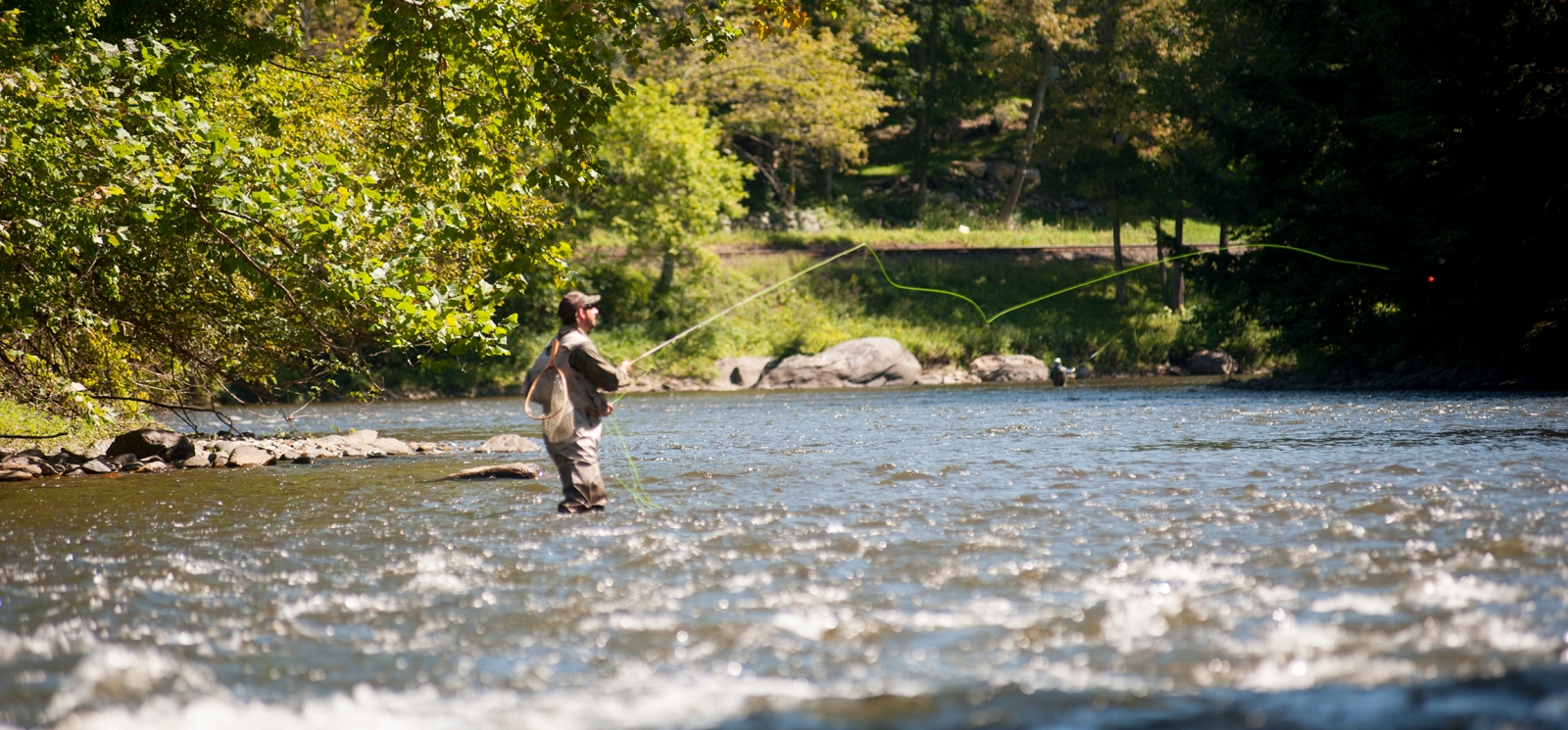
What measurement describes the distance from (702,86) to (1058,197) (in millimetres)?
20807

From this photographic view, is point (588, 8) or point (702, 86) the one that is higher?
point (702, 86)

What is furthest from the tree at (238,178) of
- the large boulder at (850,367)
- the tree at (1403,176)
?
the large boulder at (850,367)

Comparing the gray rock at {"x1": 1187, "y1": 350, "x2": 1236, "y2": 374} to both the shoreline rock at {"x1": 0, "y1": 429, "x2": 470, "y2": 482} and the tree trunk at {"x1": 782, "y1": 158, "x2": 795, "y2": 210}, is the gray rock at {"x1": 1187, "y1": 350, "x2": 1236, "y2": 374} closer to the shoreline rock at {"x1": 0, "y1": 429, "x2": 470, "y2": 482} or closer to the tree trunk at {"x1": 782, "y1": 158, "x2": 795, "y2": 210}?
the tree trunk at {"x1": 782, "y1": 158, "x2": 795, "y2": 210}

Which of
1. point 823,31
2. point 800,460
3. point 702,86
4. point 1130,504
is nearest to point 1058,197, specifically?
point 823,31

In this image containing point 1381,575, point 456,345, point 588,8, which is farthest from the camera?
point 456,345

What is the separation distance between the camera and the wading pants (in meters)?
9.60

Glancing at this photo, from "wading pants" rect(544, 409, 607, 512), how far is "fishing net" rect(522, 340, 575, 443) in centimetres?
5

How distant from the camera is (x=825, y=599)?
21.0 feet

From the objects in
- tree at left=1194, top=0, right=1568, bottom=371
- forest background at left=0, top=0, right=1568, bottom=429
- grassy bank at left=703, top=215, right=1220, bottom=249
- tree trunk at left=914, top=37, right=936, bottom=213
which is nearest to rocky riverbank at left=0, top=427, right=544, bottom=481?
forest background at left=0, top=0, right=1568, bottom=429

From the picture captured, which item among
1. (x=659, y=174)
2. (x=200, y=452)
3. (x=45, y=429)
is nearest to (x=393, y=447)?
(x=200, y=452)

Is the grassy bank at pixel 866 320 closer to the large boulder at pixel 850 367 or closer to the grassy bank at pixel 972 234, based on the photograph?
the large boulder at pixel 850 367

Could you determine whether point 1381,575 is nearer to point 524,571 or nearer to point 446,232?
point 524,571

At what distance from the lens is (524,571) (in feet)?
24.1

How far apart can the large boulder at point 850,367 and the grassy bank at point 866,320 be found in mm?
1405
